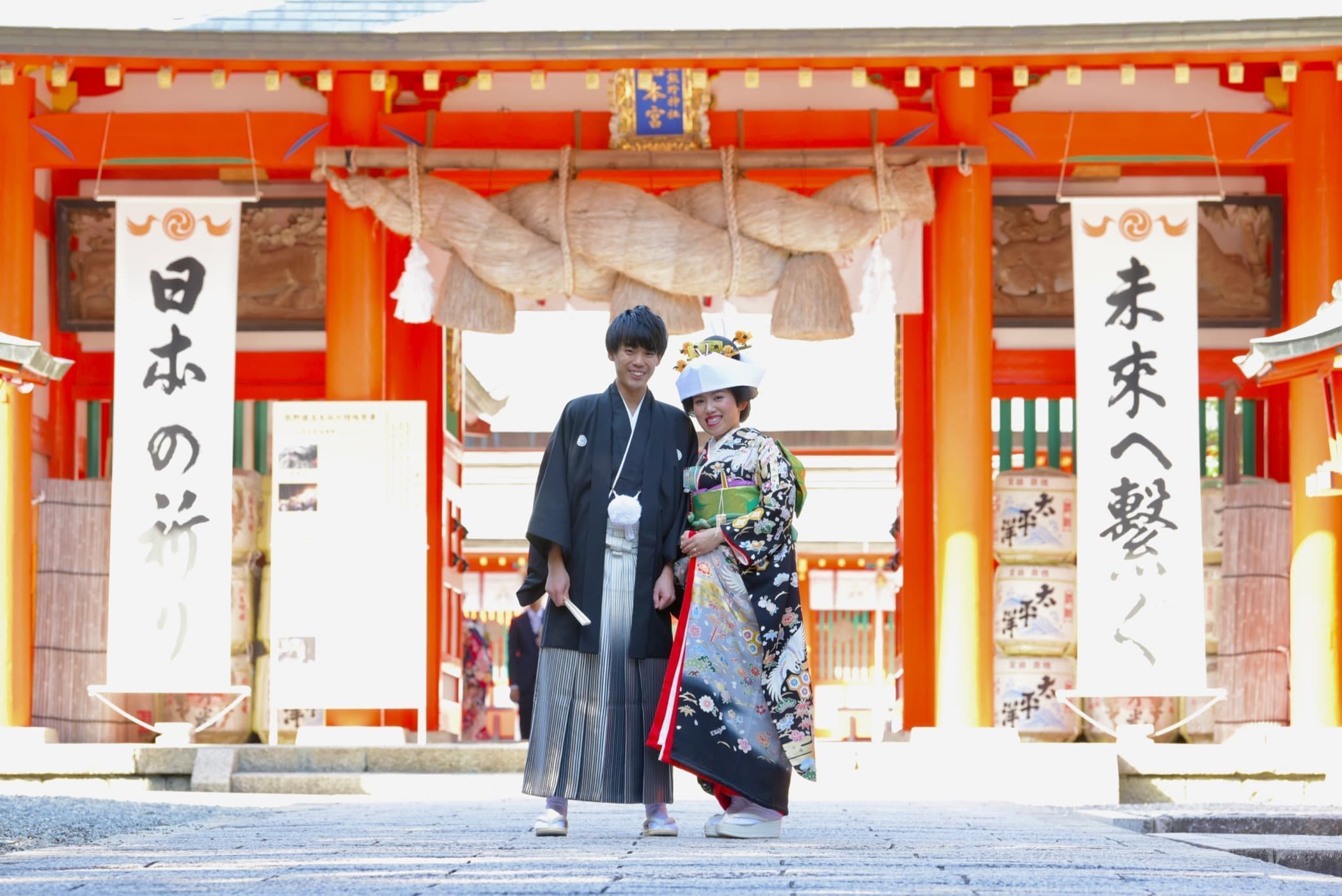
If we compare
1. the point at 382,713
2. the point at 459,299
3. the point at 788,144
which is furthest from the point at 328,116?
the point at 382,713

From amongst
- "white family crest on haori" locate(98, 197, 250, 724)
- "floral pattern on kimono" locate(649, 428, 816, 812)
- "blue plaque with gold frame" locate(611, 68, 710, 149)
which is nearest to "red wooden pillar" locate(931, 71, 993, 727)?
"blue plaque with gold frame" locate(611, 68, 710, 149)

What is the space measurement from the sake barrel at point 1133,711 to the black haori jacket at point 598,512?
16.9 ft

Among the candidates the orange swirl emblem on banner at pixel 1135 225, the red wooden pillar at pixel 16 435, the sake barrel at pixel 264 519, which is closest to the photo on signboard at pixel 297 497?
the sake barrel at pixel 264 519

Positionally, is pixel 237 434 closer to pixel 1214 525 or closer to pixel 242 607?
pixel 242 607

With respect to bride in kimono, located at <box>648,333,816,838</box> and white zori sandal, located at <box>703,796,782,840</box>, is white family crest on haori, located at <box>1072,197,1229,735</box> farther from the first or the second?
white zori sandal, located at <box>703,796,782,840</box>

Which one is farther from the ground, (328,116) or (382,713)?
(328,116)

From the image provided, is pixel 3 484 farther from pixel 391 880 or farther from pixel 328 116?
pixel 391 880

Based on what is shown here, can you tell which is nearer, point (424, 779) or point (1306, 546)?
point (424, 779)

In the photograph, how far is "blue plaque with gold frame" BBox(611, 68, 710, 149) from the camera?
10.0 metres

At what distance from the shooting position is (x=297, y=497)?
397 inches

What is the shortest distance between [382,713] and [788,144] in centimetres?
364

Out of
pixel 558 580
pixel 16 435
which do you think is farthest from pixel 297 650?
pixel 558 580

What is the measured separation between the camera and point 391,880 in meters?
3.85

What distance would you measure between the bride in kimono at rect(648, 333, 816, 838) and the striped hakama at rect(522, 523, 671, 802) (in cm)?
14
